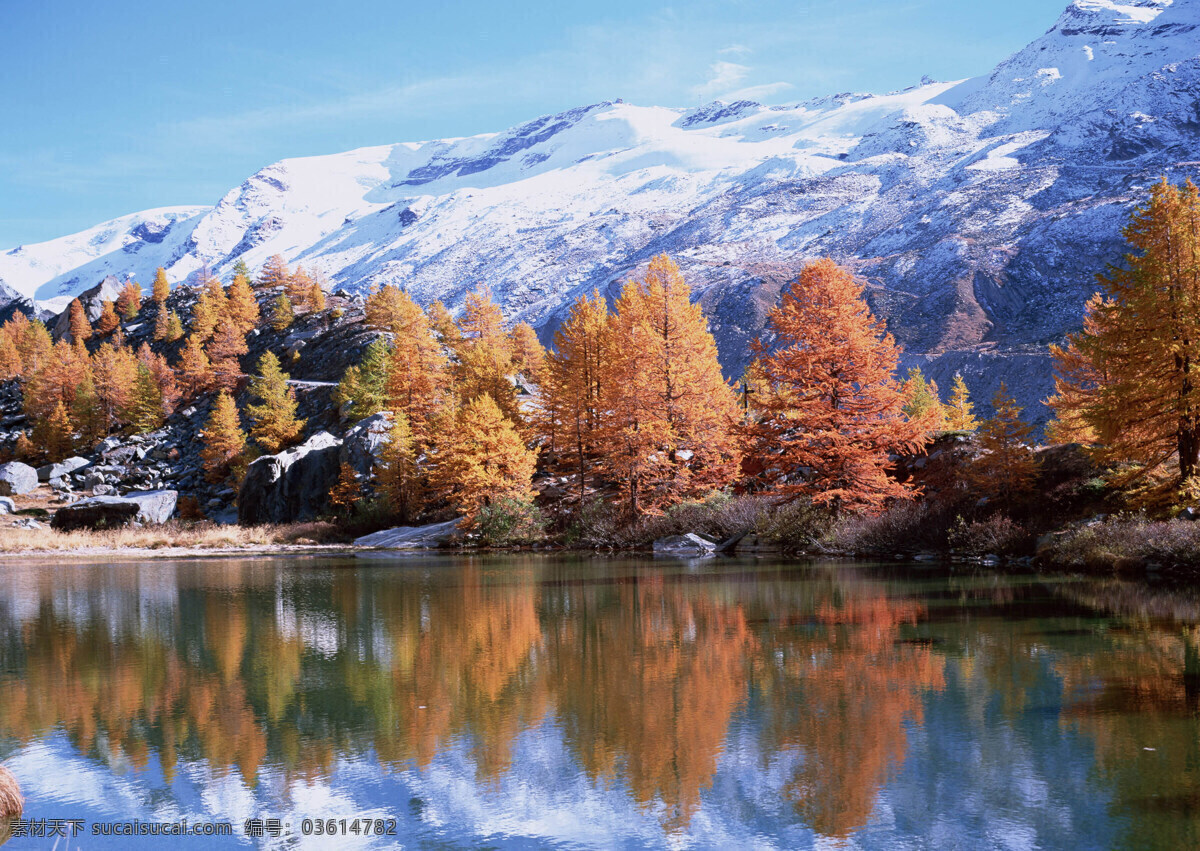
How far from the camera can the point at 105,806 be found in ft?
22.7

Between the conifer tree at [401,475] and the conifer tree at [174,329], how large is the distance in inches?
2737

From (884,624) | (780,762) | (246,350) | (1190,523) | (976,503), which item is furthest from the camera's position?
(246,350)

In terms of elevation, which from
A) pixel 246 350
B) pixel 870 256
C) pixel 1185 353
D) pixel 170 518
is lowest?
pixel 170 518

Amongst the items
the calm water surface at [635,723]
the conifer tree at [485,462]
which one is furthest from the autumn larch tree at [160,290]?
the calm water surface at [635,723]

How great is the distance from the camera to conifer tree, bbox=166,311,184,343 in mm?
107812

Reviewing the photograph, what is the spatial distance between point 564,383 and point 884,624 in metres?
34.0

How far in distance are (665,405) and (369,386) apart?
3148 cm

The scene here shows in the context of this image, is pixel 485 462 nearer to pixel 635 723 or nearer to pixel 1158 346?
pixel 1158 346

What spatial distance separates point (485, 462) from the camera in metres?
44.7

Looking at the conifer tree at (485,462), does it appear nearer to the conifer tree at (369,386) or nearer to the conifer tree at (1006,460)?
the conifer tree at (369,386)

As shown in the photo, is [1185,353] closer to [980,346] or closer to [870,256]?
[980,346]

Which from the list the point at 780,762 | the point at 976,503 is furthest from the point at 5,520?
the point at 780,762

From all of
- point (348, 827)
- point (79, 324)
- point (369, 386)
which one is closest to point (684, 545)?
point (348, 827)

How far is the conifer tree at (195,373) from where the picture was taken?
296 ft
